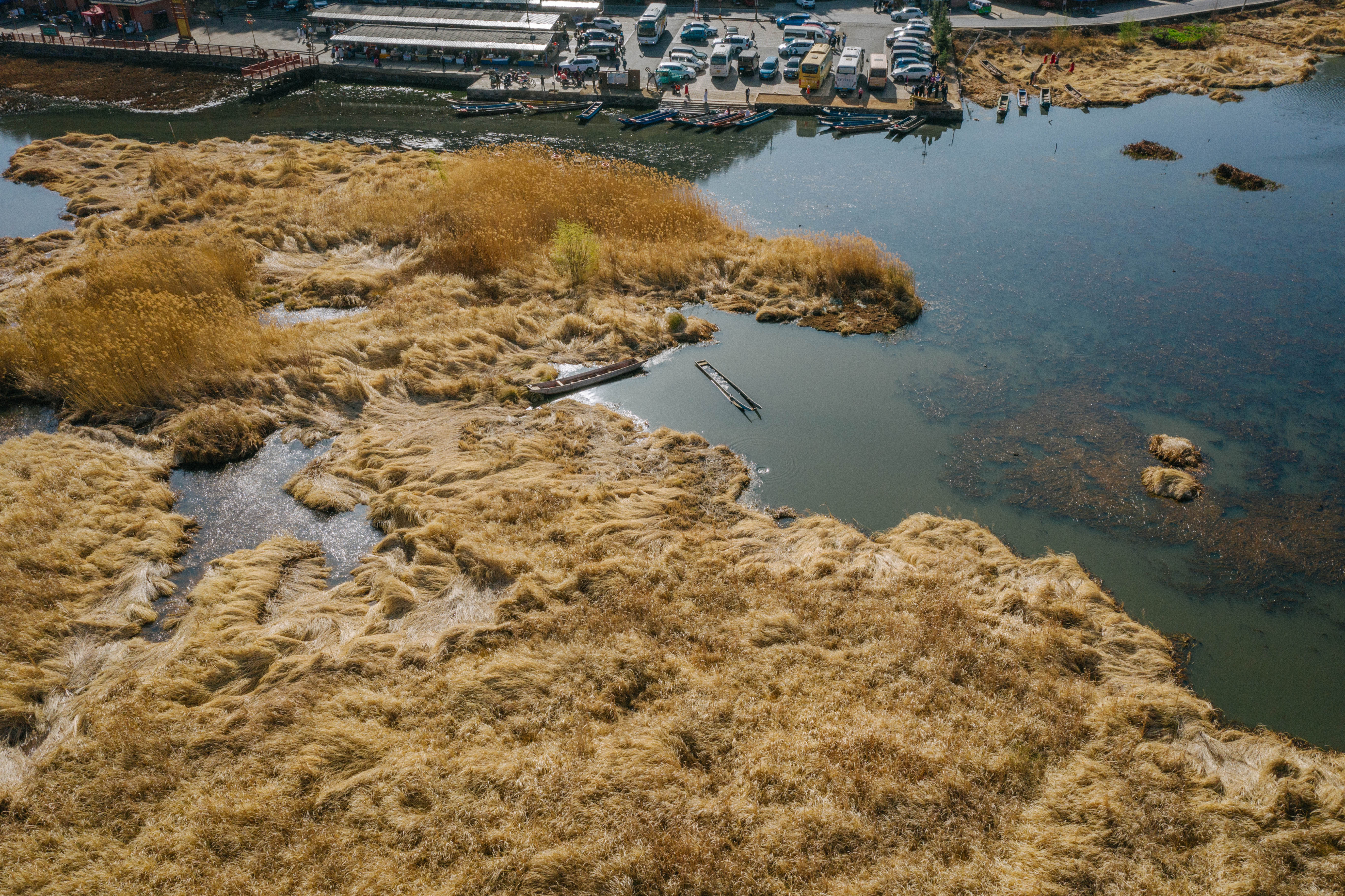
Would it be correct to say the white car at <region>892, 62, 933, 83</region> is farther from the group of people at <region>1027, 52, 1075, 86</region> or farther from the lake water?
the group of people at <region>1027, 52, 1075, 86</region>

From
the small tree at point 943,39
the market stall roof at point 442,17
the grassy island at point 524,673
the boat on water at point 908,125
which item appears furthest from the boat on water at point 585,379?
the small tree at point 943,39

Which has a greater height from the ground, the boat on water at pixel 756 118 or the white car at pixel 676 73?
the white car at pixel 676 73

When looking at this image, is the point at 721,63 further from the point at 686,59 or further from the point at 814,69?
the point at 814,69

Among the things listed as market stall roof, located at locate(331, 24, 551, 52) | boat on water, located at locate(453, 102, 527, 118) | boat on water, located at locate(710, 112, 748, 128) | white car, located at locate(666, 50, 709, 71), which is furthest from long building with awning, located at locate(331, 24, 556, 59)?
boat on water, located at locate(710, 112, 748, 128)

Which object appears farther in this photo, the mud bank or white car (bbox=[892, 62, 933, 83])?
the mud bank

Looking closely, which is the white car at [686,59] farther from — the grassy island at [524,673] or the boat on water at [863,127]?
the grassy island at [524,673]

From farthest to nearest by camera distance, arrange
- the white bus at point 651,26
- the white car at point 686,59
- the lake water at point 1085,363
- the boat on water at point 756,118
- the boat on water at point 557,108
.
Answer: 1. the white bus at point 651,26
2. the white car at point 686,59
3. the boat on water at point 557,108
4. the boat on water at point 756,118
5. the lake water at point 1085,363
